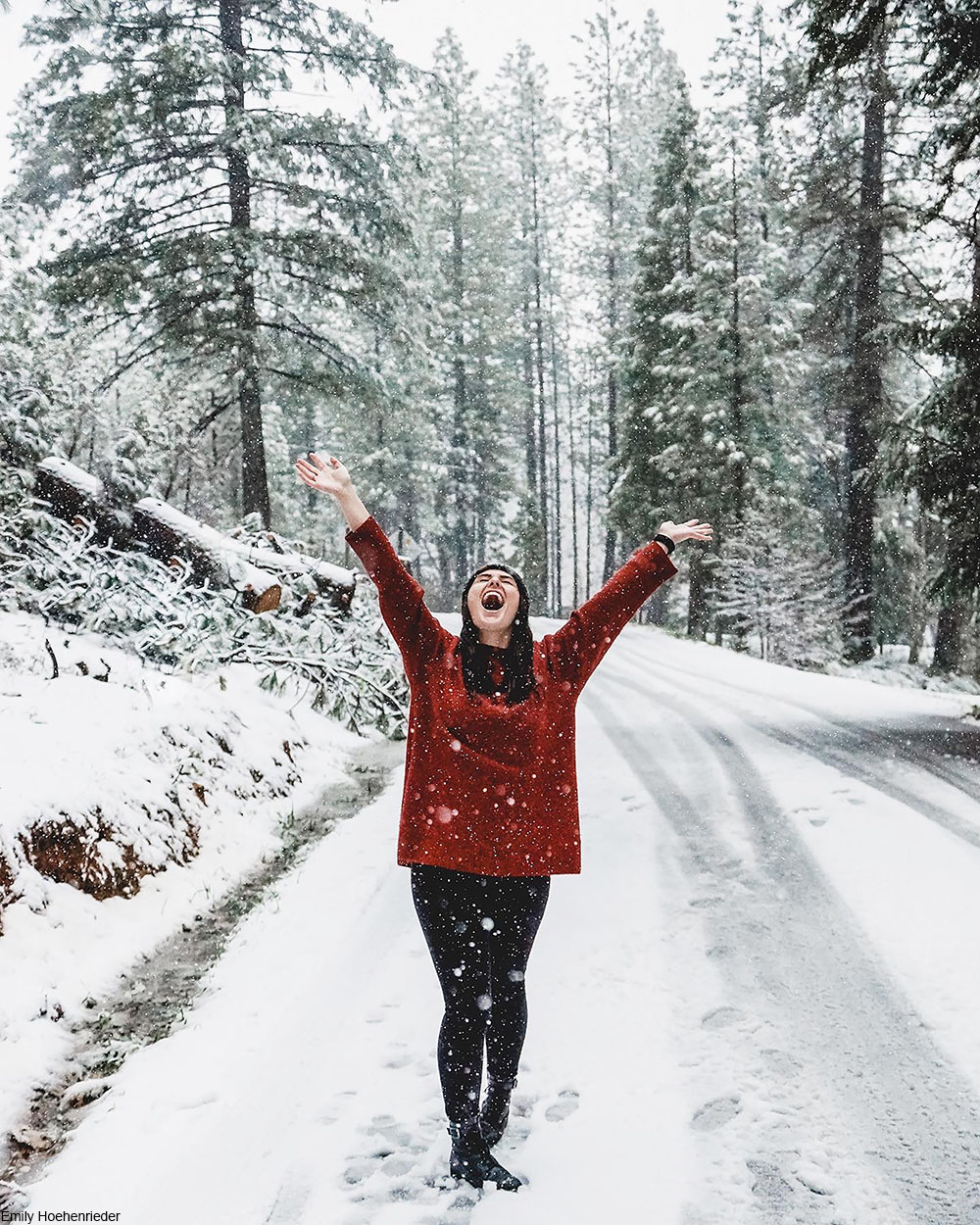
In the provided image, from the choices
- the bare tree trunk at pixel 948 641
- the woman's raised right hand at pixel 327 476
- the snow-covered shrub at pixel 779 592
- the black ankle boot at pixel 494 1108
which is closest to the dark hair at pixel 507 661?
Answer: the woman's raised right hand at pixel 327 476

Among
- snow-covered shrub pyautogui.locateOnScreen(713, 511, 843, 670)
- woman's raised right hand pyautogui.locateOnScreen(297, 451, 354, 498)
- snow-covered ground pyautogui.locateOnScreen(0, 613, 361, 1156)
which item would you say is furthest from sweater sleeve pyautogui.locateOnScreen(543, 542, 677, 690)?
snow-covered shrub pyautogui.locateOnScreen(713, 511, 843, 670)

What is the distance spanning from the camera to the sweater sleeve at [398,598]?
277 cm

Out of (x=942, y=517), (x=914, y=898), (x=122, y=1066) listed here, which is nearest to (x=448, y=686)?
(x=122, y=1066)

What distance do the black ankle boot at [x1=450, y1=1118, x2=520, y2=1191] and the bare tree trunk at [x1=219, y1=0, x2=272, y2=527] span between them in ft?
37.0

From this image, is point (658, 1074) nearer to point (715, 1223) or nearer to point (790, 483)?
Answer: point (715, 1223)

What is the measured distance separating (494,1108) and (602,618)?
5.61ft

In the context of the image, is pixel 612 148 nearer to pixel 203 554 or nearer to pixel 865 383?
pixel 865 383

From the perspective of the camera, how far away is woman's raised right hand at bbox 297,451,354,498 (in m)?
2.80

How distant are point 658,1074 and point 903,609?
81.4 ft

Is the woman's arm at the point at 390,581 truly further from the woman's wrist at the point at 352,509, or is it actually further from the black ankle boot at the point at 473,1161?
the black ankle boot at the point at 473,1161

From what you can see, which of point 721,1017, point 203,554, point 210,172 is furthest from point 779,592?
point 721,1017

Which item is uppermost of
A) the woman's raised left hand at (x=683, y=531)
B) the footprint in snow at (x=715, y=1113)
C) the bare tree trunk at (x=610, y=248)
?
the bare tree trunk at (x=610, y=248)

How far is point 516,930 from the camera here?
2.69m

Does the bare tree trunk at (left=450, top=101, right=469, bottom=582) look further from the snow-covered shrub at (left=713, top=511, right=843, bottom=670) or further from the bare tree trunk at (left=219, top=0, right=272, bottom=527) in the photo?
the bare tree trunk at (left=219, top=0, right=272, bottom=527)
